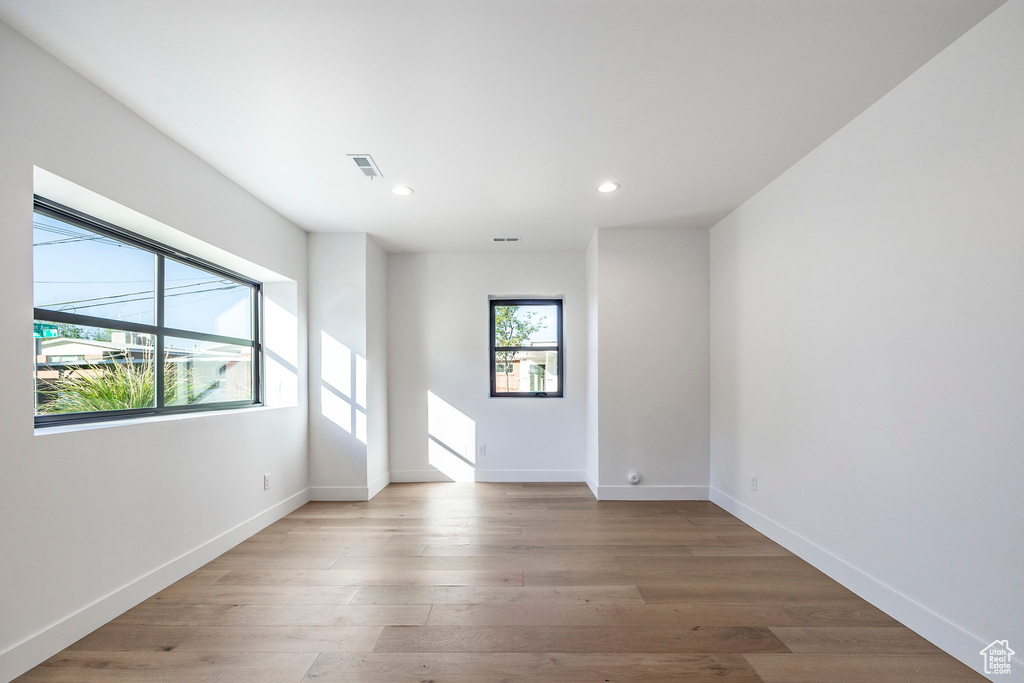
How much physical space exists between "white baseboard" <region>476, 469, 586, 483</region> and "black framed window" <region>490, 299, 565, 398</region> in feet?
2.85

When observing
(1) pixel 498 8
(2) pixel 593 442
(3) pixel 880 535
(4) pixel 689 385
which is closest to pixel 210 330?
(1) pixel 498 8

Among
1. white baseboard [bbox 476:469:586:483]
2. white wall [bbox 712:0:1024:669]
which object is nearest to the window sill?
white baseboard [bbox 476:469:586:483]

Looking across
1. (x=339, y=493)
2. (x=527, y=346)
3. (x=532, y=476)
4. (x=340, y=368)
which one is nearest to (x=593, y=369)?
(x=527, y=346)

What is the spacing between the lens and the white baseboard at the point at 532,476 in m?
5.17

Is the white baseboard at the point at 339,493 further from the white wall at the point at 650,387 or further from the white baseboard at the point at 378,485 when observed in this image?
the white wall at the point at 650,387

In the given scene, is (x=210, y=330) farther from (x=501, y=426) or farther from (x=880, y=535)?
(x=880, y=535)

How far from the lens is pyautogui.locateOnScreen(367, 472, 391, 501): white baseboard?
4523mm

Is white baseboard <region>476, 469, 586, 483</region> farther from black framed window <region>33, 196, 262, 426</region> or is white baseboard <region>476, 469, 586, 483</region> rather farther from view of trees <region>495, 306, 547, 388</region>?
black framed window <region>33, 196, 262, 426</region>

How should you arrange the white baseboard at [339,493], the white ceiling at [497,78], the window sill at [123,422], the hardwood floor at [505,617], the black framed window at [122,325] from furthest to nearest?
the white baseboard at [339,493]
the black framed window at [122,325]
the window sill at [123,422]
the hardwood floor at [505,617]
the white ceiling at [497,78]

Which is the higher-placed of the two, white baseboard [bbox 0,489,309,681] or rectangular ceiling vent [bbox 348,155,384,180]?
rectangular ceiling vent [bbox 348,155,384,180]

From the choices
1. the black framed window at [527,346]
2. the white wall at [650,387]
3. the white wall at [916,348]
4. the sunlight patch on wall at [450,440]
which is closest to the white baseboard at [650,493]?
the white wall at [650,387]

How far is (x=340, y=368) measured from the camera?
176 inches

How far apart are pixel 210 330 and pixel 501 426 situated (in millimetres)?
2897

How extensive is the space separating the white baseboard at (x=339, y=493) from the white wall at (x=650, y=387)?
2223mm
